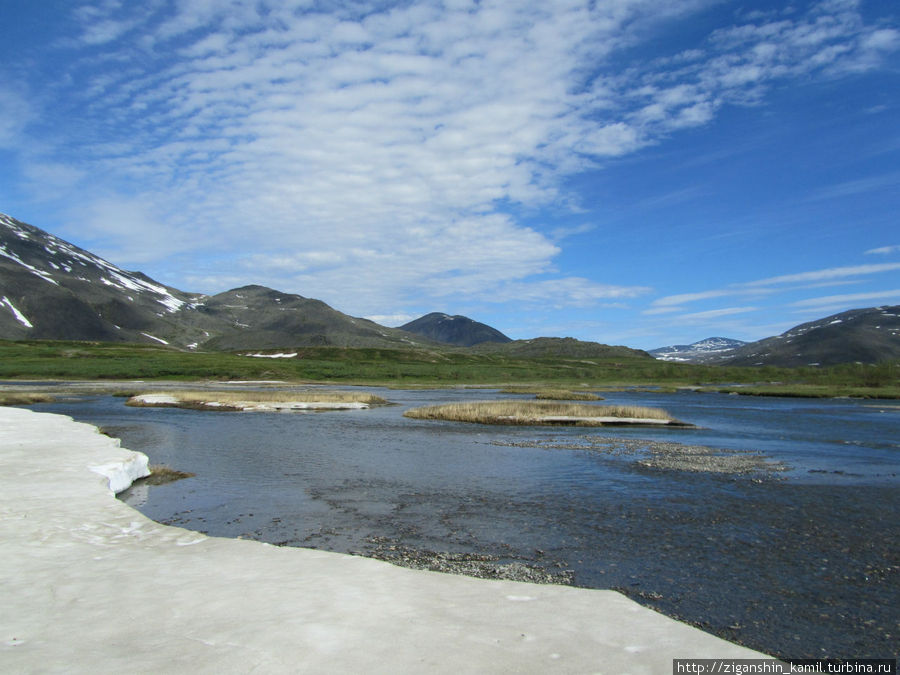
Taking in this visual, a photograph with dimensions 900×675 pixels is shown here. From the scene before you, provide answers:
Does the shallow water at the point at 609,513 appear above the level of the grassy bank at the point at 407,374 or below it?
below

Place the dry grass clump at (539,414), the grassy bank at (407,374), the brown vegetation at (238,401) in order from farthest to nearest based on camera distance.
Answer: the grassy bank at (407,374)
the brown vegetation at (238,401)
the dry grass clump at (539,414)

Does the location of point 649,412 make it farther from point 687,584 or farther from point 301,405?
point 687,584

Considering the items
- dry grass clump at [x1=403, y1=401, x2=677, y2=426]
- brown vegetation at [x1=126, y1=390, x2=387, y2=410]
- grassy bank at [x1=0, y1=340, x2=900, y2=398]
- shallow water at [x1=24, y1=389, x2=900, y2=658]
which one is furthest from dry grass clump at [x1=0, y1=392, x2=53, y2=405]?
grassy bank at [x1=0, y1=340, x2=900, y2=398]

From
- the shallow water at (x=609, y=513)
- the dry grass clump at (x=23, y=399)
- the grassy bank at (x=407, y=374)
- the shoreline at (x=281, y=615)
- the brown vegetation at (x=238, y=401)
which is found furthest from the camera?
the grassy bank at (x=407, y=374)

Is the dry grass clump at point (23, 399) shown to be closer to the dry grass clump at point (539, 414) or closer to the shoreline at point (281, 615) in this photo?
the dry grass clump at point (539, 414)

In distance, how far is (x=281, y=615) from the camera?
30.5 ft

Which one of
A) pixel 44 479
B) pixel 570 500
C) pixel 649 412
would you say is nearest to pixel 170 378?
pixel 649 412

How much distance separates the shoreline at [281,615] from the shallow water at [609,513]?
10.7ft

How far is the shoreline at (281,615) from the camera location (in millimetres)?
7844

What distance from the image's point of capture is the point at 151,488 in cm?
2362

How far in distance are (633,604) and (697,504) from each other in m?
13.1

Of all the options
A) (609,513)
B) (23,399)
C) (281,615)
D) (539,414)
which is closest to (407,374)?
(23,399)

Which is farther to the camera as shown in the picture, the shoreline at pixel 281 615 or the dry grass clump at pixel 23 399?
the dry grass clump at pixel 23 399

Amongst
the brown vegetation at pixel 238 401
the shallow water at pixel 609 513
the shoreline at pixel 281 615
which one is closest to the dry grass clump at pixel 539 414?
the shallow water at pixel 609 513
